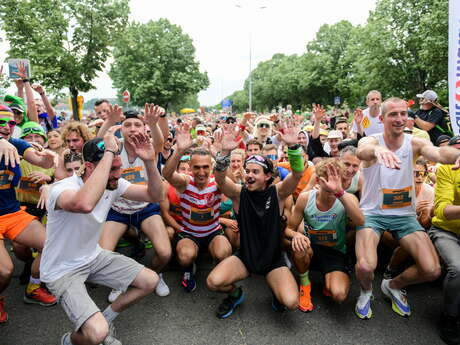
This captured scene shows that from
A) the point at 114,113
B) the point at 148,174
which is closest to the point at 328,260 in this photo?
the point at 148,174

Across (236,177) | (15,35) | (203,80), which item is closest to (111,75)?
(203,80)

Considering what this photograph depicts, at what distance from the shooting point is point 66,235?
269 centimetres

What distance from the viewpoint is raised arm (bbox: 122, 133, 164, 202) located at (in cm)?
276

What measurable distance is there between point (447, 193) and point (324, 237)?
1446 mm

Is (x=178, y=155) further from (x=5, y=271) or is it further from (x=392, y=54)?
(x=392, y=54)

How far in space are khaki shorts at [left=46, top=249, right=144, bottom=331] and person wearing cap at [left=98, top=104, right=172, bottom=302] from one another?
2.67 ft

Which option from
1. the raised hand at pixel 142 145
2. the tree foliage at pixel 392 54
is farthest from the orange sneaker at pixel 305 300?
the tree foliage at pixel 392 54

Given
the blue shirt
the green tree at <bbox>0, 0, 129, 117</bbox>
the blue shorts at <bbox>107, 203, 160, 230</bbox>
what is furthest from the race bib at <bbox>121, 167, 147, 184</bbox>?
the green tree at <bbox>0, 0, 129, 117</bbox>

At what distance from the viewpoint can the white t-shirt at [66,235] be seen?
264 cm

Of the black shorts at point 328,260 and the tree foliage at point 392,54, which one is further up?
the tree foliage at point 392,54

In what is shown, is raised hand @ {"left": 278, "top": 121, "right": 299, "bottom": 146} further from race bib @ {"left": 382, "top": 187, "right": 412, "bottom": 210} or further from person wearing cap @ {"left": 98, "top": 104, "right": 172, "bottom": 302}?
person wearing cap @ {"left": 98, "top": 104, "right": 172, "bottom": 302}

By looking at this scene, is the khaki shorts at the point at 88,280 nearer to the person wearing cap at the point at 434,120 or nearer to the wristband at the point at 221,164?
the wristband at the point at 221,164

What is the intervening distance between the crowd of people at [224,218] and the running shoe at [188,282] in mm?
19

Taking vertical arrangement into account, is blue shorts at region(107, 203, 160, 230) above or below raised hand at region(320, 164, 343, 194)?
below
